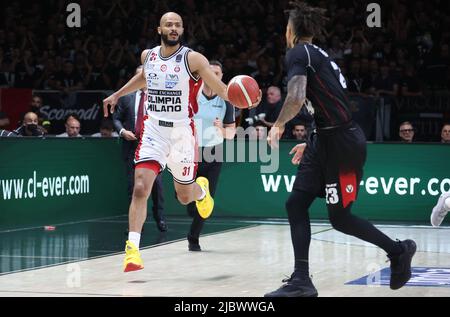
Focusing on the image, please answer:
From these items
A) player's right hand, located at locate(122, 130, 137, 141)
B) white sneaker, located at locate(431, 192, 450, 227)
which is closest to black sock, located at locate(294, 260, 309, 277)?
white sneaker, located at locate(431, 192, 450, 227)

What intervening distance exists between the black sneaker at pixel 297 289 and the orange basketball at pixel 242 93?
1.81 metres

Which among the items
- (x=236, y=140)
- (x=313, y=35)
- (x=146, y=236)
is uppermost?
(x=313, y=35)

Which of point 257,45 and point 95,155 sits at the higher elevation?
point 257,45

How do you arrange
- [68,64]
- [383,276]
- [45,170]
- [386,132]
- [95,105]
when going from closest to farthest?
[383,276], [45,170], [386,132], [95,105], [68,64]

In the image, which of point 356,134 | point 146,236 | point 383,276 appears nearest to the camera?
point 356,134

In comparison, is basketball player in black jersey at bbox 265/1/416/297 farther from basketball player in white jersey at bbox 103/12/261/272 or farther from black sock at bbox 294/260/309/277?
basketball player in white jersey at bbox 103/12/261/272

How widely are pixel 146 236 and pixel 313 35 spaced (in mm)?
5719

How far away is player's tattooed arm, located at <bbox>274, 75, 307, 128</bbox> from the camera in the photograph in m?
7.37

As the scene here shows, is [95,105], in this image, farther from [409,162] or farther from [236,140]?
[409,162]

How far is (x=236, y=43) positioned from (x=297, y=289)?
1302cm

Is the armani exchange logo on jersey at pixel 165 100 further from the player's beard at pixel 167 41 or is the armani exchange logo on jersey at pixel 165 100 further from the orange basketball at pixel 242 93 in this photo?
the orange basketball at pixel 242 93

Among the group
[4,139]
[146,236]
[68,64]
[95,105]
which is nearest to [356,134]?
[146,236]

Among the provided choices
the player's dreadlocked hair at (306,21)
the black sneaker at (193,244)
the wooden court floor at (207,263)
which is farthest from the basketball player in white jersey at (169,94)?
the black sneaker at (193,244)

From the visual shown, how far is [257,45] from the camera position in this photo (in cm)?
1966
